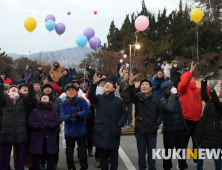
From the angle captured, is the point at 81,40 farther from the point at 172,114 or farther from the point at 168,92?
the point at 172,114

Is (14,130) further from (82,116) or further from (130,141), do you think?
(130,141)

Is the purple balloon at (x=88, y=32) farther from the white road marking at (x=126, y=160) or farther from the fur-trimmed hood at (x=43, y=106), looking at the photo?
the fur-trimmed hood at (x=43, y=106)

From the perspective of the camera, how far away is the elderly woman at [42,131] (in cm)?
399

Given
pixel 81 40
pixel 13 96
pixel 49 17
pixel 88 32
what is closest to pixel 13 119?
pixel 13 96

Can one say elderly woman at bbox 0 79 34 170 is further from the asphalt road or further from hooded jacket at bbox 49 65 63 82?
hooded jacket at bbox 49 65 63 82

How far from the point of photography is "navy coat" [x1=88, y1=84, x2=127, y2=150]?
153 inches

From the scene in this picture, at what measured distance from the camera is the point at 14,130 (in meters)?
3.89

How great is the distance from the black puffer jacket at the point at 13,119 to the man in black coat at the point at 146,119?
2.03 m

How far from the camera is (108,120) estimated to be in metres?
3.96

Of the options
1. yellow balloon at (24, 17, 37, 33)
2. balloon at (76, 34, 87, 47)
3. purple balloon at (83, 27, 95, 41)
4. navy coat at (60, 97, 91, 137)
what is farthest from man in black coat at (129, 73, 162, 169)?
yellow balloon at (24, 17, 37, 33)

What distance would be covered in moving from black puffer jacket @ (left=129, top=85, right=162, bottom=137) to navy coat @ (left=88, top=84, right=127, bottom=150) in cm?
30

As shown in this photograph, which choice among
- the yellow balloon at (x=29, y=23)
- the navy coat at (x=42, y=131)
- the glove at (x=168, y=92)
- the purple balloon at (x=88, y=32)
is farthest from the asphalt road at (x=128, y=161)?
the yellow balloon at (x=29, y=23)

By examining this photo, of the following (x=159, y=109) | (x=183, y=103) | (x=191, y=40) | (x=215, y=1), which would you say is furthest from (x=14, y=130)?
(x=191, y=40)

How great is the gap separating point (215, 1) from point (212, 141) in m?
12.3
